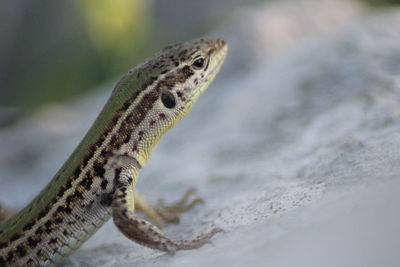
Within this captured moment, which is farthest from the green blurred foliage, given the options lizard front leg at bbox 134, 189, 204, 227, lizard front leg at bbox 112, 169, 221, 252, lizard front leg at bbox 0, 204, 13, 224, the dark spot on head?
lizard front leg at bbox 112, 169, 221, 252

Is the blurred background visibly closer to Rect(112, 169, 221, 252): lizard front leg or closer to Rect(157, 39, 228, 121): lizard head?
Rect(157, 39, 228, 121): lizard head

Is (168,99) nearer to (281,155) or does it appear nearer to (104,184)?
(104,184)

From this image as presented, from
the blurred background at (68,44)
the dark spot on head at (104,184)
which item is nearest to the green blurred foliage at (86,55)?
the blurred background at (68,44)

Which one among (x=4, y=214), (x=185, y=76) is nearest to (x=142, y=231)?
(x=185, y=76)

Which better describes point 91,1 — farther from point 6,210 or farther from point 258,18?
point 6,210

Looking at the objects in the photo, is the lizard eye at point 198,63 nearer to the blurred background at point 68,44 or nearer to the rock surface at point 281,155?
the rock surface at point 281,155

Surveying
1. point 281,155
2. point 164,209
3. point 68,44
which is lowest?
point 281,155
